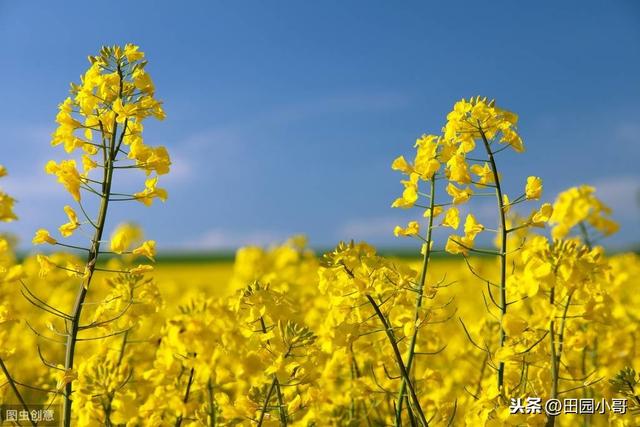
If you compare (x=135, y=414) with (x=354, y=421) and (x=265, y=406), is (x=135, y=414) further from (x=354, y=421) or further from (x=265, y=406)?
(x=354, y=421)

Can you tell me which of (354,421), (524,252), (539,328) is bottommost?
(354,421)

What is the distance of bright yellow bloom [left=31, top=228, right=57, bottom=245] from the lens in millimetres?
3066

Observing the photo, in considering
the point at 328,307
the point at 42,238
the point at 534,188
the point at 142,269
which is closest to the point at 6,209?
the point at 42,238

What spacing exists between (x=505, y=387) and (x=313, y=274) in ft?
11.8

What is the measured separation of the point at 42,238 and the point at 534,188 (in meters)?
2.30

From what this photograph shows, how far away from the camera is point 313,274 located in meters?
6.36

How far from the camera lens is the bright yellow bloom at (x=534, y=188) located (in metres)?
3.01

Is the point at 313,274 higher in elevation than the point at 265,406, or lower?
higher

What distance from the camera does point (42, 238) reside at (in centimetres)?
307

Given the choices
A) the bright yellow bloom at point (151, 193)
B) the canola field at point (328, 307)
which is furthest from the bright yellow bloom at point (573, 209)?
the bright yellow bloom at point (151, 193)

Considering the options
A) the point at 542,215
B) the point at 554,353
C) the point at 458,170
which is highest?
the point at 458,170

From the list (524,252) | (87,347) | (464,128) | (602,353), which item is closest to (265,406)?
(524,252)

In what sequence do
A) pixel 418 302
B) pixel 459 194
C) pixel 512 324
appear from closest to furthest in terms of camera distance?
pixel 512 324, pixel 418 302, pixel 459 194

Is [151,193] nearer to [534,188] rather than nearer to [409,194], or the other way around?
[409,194]
